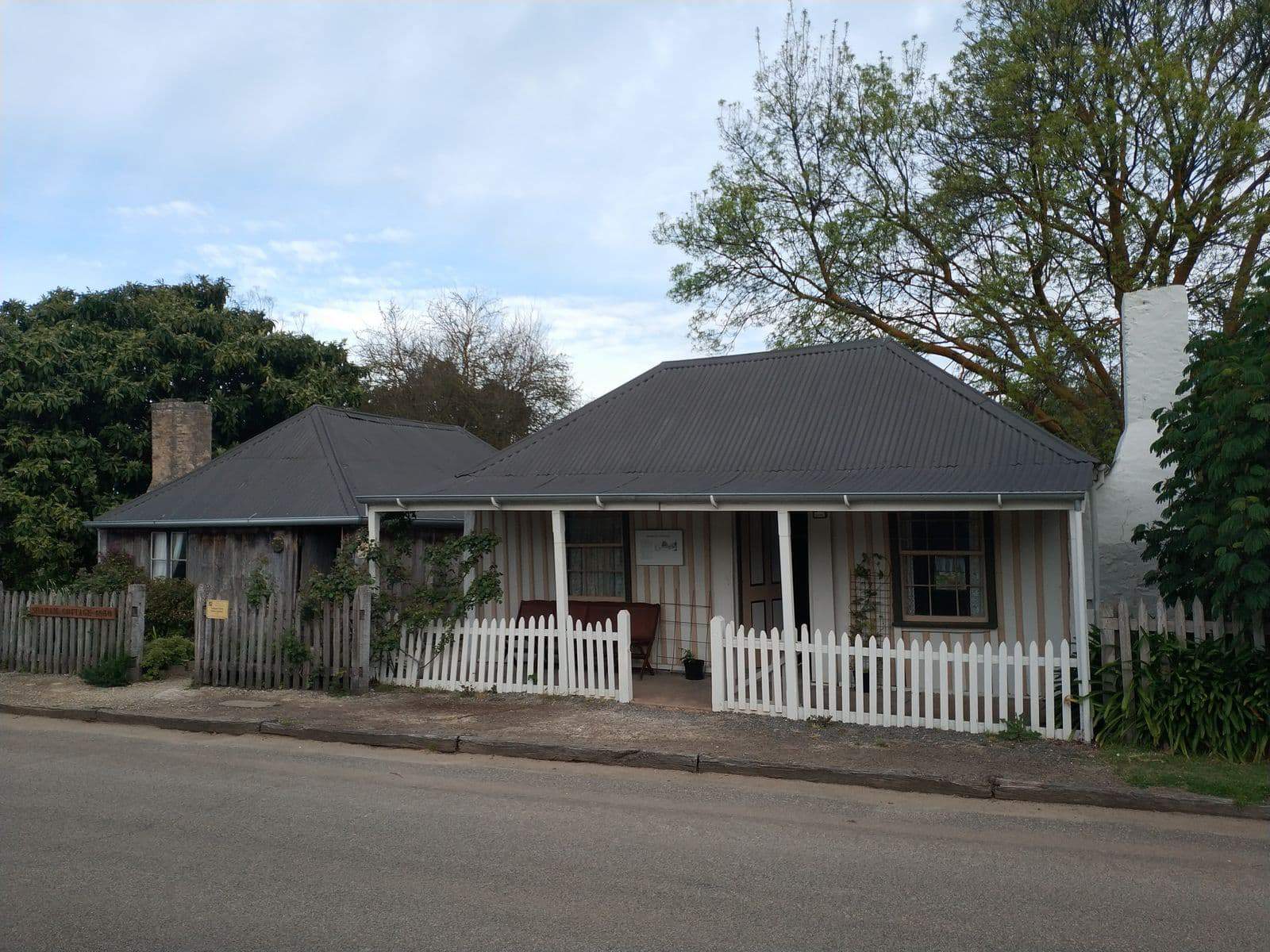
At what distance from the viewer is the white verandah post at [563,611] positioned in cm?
1178

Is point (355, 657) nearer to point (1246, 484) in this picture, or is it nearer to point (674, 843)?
point (674, 843)

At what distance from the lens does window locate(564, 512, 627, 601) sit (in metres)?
14.3

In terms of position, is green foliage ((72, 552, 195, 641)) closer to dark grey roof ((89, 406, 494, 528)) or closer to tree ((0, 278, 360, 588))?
dark grey roof ((89, 406, 494, 528))

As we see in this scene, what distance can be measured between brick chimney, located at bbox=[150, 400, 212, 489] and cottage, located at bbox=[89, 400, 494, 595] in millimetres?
18

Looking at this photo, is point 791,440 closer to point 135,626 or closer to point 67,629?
point 135,626

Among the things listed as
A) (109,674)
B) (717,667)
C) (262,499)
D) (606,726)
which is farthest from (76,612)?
(717,667)

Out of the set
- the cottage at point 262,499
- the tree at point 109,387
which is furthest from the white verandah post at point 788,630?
the tree at point 109,387

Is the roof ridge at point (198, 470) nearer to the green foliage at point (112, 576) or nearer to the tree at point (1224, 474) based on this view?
the green foliage at point (112, 576)

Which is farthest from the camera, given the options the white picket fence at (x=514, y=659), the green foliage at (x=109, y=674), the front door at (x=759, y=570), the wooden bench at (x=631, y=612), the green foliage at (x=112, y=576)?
the green foliage at (x=112, y=576)

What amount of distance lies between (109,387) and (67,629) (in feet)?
35.6

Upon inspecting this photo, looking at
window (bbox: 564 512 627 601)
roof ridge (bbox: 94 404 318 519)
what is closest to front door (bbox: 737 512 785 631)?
window (bbox: 564 512 627 601)

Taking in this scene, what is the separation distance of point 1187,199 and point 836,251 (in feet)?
22.1

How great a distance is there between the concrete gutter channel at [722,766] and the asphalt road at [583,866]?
15 centimetres

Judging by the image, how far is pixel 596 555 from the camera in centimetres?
1452
